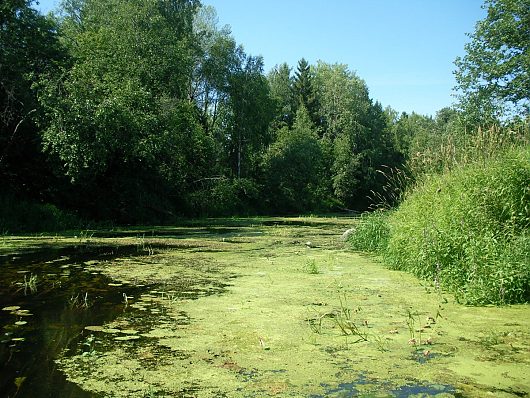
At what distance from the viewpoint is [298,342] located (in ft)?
10.9

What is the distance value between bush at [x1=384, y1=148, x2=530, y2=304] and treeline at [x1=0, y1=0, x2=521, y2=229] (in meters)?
1.67

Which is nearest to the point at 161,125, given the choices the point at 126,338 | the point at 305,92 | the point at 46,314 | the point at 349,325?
the point at 46,314

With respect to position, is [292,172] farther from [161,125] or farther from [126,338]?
[126,338]

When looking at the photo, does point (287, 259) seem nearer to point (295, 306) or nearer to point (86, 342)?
point (295, 306)

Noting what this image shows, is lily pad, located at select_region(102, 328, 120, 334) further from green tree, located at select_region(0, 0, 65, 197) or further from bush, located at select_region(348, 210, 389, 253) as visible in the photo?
green tree, located at select_region(0, 0, 65, 197)

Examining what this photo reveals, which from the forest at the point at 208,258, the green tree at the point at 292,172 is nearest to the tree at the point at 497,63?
the forest at the point at 208,258

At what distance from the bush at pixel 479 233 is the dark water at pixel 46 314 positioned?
11.4 ft

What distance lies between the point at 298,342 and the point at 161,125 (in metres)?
14.4

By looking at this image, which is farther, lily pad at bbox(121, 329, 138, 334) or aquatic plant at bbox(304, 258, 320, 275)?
aquatic plant at bbox(304, 258, 320, 275)

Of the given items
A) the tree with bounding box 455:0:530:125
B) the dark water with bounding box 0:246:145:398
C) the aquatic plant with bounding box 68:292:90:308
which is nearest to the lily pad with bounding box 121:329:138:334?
the dark water with bounding box 0:246:145:398

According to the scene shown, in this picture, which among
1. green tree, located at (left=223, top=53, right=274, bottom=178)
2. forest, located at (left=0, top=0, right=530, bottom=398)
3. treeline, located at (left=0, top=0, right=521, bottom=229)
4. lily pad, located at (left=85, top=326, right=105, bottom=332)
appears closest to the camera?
forest, located at (left=0, top=0, right=530, bottom=398)

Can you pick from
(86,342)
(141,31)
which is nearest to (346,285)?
(86,342)

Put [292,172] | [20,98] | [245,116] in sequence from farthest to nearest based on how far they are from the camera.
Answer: [292,172] < [245,116] < [20,98]

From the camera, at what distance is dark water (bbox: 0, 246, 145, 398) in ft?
8.45
